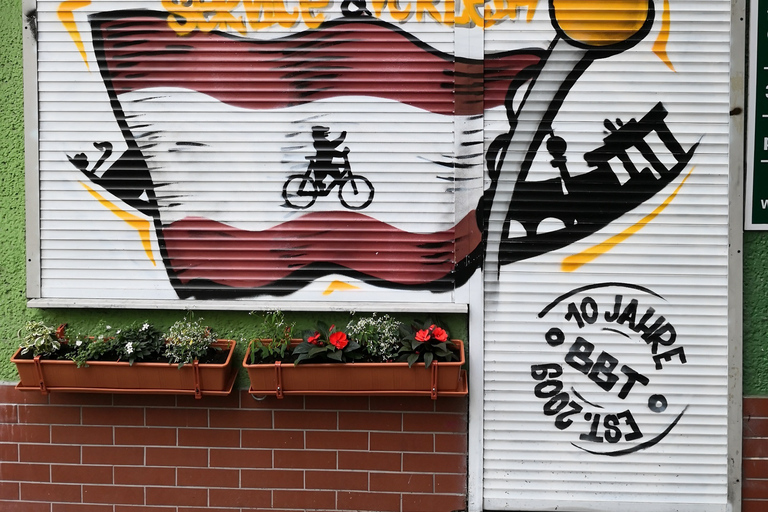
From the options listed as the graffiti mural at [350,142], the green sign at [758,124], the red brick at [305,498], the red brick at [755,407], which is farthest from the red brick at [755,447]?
the red brick at [305,498]

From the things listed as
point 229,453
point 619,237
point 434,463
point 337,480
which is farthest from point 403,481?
point 619,237

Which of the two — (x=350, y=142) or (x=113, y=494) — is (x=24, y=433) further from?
(x=350, y=142)

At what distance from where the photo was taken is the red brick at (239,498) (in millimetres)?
3297

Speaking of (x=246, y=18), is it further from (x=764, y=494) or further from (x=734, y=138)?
(x=764, y=494)

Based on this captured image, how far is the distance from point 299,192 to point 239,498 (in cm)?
172

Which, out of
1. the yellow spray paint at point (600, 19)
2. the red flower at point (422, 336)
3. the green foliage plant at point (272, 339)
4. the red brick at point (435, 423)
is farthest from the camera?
the red brick at point (435, 423)

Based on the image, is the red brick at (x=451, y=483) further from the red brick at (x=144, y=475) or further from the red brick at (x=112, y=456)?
the red brick at (x=112, y=456)

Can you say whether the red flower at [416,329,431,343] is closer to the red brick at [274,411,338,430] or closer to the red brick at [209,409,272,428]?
the red brick at [274,411,338,430]

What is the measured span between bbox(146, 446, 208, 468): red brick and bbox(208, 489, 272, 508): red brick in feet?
0.60

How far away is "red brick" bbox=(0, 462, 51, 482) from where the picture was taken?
3.33 meters

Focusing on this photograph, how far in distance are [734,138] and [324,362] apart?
2452 mm

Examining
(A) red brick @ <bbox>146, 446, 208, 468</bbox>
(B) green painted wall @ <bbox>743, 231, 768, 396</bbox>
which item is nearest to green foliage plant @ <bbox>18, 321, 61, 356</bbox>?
(A) red brick @ <bbox>146, 446, 208, 468</bbox>

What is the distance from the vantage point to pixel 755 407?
320cm

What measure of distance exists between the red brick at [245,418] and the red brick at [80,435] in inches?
25.5
